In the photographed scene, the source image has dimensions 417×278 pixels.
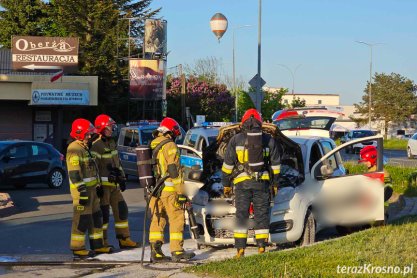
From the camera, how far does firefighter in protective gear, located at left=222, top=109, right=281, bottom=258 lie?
8906 mm

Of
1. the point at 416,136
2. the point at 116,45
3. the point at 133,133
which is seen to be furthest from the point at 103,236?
the point at 116,45

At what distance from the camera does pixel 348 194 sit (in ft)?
34.6

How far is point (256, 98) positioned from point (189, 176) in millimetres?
14050

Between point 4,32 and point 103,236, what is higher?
point 4,32

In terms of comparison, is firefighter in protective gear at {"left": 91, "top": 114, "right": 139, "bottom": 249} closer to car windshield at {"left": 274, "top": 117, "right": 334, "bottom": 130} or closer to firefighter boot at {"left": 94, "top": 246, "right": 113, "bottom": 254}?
firefighter boot at {"left": 94, "top": 246, "right": 113, "bottom": 254}

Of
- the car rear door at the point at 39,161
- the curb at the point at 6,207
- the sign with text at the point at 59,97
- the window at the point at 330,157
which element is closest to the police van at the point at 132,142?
the car rear door at the point at 39,161

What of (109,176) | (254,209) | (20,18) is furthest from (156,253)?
(20,18)

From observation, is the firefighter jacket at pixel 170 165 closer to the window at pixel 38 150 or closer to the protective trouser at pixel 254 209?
the protective trouser at pixel 254 209

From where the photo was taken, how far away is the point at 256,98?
79.5 feet

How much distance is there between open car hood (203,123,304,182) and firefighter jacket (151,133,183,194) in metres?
1.20

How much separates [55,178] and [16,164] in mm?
1574

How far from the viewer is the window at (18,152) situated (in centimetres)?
2036

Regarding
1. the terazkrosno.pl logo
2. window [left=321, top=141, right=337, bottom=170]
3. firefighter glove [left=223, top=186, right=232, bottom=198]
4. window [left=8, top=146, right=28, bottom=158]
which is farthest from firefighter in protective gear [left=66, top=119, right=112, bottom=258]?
the terazkrosno.pl logo

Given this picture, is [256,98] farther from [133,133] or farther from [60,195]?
[60,195]
